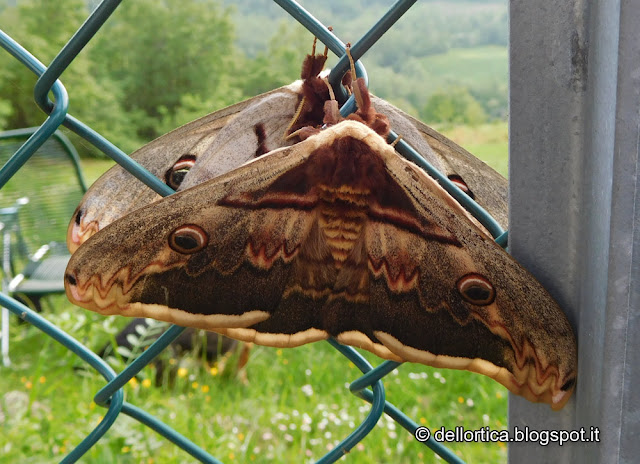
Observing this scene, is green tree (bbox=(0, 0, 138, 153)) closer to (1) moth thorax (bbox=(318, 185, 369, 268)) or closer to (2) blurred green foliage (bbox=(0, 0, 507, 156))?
(2) blurred green foliage (bbox=(0, 0, 507, 156))

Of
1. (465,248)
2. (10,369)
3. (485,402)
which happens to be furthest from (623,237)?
(10,369)

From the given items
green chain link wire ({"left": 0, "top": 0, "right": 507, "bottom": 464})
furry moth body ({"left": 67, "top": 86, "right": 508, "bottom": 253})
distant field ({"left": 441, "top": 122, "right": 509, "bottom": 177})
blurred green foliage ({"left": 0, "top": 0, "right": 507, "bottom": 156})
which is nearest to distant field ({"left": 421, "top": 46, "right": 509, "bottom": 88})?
blurred green foliage ({"left": 0, "top": 0, "right": 507, "bottom": 156})

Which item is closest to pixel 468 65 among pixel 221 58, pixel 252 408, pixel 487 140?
pixel 487 140

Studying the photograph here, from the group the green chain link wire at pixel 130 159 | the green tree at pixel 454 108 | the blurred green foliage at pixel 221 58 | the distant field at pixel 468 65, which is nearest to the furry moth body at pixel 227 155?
the green chain link wire at pixel 130 159

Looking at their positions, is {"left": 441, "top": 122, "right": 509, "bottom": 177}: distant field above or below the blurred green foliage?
below

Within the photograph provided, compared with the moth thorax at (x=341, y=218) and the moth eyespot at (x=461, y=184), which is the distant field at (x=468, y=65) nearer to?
the moth eyespot at (x=461, y=184)

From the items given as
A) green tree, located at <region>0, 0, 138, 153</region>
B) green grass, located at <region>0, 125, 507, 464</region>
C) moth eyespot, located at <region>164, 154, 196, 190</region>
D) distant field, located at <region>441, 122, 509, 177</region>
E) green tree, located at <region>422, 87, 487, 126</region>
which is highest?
green tree, located at <region>0, 0, 138, 153</region>

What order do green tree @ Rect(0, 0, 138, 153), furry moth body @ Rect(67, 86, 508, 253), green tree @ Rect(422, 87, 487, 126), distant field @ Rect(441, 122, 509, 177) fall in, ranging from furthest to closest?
1. green tree @ Rect(0, 0, 138, 153)
2. green tree @ Rect(422, 87, 487, 126)
3. distant field @ Rect(441, 122, 509, 177)
4. furry moth body @ Rect(67, 86, 508, 253)

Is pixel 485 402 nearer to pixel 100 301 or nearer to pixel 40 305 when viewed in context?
pixel 100 301
